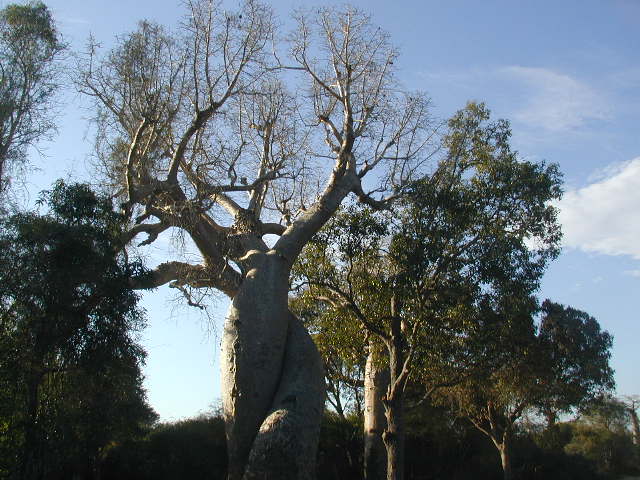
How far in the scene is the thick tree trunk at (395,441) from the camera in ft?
34.9

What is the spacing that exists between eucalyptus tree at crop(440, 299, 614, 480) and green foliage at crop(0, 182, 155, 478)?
663cm

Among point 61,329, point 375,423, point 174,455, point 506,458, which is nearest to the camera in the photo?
point 61,329

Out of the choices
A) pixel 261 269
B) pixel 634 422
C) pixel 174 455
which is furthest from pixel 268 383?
pixel 634 422

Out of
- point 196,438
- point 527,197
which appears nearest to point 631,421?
point 196,438

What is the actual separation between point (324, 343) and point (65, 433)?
5674mm

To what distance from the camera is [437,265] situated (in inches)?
435

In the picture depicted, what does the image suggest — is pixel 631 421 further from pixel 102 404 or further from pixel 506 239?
pixel 102 404

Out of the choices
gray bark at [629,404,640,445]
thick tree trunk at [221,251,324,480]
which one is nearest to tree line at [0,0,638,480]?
thick tree trunk at [221,251,324,480]

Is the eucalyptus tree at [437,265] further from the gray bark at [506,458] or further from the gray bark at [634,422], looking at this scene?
the gray bark at [634,422]

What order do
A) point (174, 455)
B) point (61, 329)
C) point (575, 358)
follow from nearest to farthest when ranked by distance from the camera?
point (61, 329), point (575, 358), point (174, 455)

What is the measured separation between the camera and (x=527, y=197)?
37.6ft

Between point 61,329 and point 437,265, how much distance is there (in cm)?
577

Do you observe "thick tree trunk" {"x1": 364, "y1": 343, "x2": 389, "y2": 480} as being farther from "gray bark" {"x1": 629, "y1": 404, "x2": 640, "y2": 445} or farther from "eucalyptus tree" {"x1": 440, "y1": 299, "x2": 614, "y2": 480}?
"gray bark" {"x1": 629, "y1": 404, "x2": 640, "y2": 445}

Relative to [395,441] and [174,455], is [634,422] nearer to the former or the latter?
[174,455]
